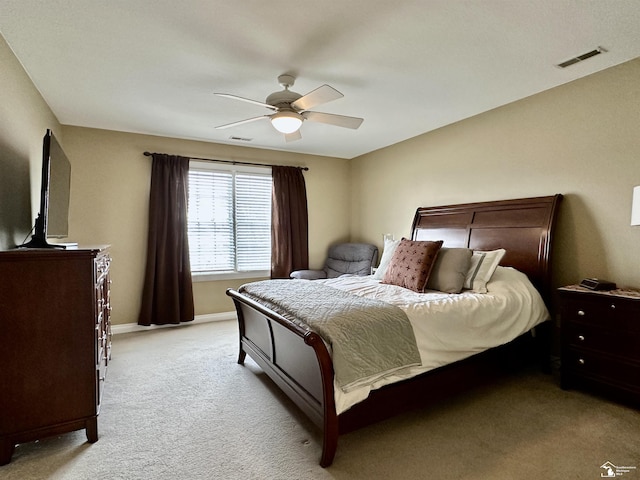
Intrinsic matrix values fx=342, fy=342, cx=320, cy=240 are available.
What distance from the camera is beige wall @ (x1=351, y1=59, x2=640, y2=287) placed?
2766mm

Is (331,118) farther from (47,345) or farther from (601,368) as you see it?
(601,368)

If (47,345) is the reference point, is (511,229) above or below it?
above

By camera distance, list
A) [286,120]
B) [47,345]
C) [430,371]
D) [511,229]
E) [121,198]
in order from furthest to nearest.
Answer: [121,198] < [511,229] < [286,120] < [430,371] < [47,345]

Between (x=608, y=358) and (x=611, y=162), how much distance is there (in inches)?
62.3

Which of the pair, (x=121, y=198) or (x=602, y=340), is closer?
(x=602, y=340)

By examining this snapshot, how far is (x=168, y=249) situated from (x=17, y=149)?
214 centimetres

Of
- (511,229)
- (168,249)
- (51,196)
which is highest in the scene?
(51,196)

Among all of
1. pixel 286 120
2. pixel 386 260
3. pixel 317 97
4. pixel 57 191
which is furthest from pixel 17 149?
pixel 386 260

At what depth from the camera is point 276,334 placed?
2.53m

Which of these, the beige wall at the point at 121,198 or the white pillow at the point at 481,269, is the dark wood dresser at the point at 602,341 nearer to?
the white pillow at the point at 481,269

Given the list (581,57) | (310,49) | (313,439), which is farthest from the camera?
(581,57)

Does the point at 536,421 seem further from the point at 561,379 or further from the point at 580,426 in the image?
the point at 561,379

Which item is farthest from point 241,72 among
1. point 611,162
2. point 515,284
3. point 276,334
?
point 611,162

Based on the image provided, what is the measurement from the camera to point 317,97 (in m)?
2.53
